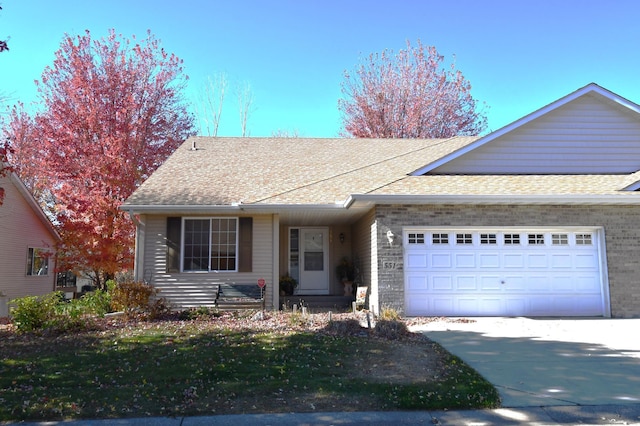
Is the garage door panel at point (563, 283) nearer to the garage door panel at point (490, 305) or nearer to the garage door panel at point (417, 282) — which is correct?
the garage door panel at point (490, 305)

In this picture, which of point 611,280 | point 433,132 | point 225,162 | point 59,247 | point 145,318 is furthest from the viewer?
point 433,132

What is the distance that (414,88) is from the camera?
27.1 metres

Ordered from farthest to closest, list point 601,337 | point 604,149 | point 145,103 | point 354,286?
point 145,103 → point 354,286 → point 604,149 → point 601,337

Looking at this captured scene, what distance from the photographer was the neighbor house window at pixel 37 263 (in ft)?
61.2

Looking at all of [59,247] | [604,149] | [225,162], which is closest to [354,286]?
[225,162]

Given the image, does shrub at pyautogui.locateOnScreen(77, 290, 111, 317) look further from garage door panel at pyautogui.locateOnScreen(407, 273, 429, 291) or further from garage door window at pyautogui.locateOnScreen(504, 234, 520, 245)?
garage door window at pyautogui.locateOnScreen(504, 234, 520, 245)

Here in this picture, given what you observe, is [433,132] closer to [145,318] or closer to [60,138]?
[60,138]

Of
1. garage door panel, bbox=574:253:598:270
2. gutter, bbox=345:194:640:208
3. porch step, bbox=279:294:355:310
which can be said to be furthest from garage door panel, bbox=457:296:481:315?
porch step, bbox=279:294:355:310

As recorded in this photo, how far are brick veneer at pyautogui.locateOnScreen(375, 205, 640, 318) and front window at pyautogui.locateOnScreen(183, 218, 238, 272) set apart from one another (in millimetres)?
4015

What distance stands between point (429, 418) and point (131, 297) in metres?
8.26

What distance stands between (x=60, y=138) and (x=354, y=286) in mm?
11647

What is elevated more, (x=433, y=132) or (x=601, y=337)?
(x=433, y=132)

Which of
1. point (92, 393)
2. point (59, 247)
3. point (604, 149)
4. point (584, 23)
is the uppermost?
point (584, 23)

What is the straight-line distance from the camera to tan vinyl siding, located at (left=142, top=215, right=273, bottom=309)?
1204 centimetres
